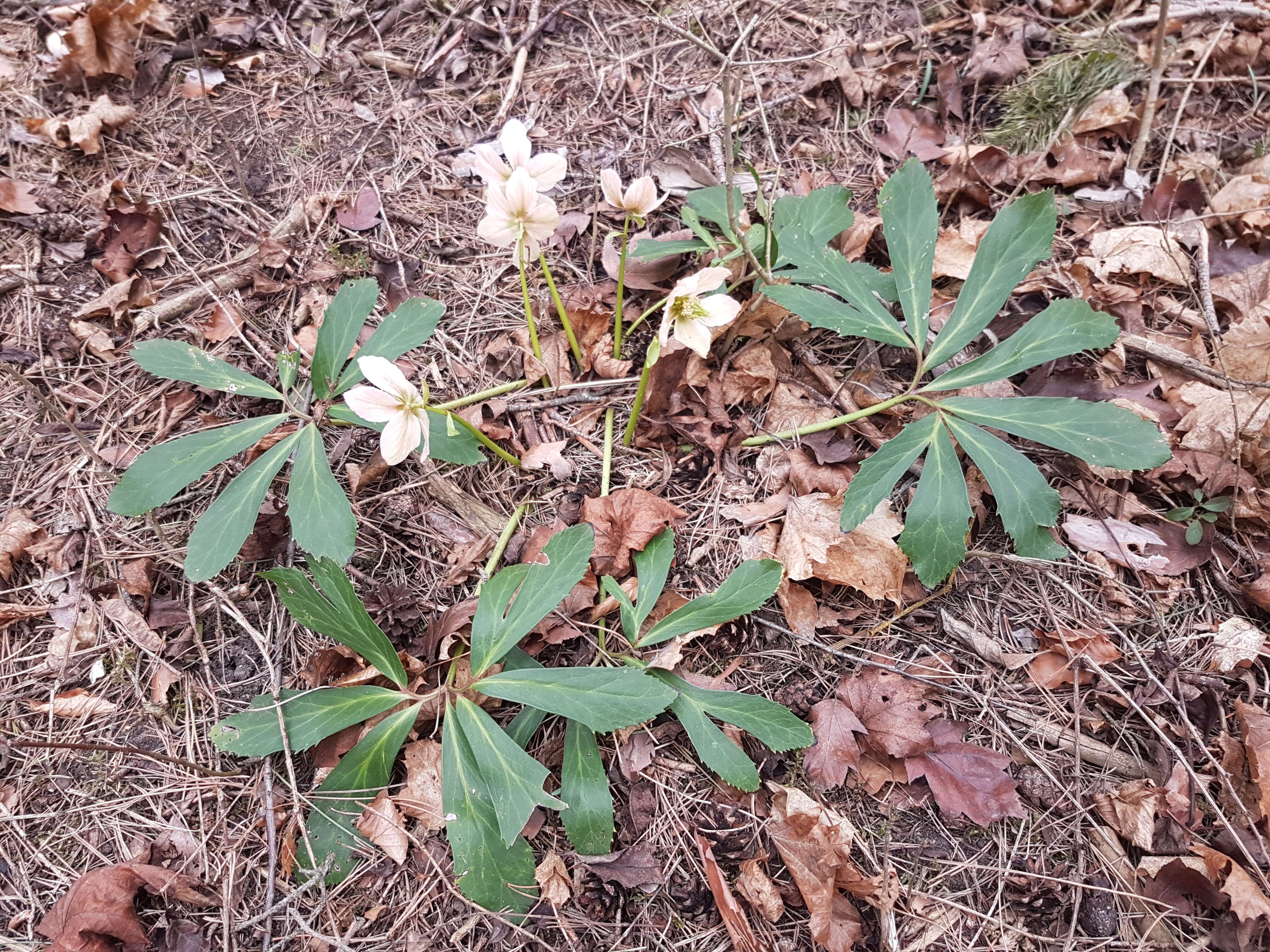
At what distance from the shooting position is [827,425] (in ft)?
6.81

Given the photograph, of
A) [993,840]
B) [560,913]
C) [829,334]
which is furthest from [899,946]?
[829,334]

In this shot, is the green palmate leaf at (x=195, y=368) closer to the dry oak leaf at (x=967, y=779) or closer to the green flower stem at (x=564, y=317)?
the green flower stem at (x=564, y=317)

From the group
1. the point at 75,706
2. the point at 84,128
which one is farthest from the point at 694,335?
the point at 84,128

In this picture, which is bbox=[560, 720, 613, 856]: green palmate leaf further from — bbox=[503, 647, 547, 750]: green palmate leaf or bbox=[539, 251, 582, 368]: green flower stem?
bbox=[539, 251, 582, 368]: green flower stem

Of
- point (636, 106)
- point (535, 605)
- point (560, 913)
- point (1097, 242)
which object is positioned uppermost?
point (636, 106)

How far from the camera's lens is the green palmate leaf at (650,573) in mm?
1801

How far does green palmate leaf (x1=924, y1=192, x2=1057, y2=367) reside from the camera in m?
1.97

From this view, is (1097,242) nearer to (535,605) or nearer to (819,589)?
(819,589)

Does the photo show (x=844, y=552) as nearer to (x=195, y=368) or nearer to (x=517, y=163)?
(x=517, y=163)

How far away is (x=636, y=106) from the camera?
105 inches

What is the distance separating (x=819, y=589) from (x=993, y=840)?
2.40 ft

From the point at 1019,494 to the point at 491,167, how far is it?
1659 mm

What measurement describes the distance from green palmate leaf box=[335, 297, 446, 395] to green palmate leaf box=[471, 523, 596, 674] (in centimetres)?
71

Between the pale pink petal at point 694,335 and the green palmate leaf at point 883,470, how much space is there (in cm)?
53
